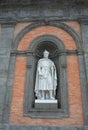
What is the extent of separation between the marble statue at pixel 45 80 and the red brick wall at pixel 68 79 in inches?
27.5

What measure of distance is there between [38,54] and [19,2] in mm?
3146

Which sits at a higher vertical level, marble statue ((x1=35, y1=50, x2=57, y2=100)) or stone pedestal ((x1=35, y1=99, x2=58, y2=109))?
marble statue ((x1=35, y1=50, x2=57, y2=100))

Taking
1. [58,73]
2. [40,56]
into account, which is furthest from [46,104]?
[40,56]

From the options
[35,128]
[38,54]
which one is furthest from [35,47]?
[35,128]

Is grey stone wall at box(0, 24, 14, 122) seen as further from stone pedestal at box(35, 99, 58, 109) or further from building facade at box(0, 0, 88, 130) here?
stone pedestal at box(35, 99, 58, 109)

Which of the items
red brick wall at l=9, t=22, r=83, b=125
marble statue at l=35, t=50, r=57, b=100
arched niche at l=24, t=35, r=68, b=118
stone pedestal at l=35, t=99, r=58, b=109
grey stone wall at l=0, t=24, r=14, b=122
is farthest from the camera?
marble statue at l=35, t=50, r=57, b=100

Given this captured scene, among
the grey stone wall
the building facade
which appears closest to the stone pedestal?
the building facade

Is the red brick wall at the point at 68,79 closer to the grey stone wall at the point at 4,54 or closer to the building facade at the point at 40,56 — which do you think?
the building facade at the point at 40,56

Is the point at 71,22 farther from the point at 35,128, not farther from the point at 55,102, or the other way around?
the point at 35,128

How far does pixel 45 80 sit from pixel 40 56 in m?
1.77

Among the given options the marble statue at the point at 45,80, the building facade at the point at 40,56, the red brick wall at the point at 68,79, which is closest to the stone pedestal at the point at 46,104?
the building facade at the point at 40,56

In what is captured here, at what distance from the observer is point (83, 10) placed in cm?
1172

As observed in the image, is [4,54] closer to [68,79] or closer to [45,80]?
[45,80]

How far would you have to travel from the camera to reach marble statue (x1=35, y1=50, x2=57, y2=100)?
10039mm
